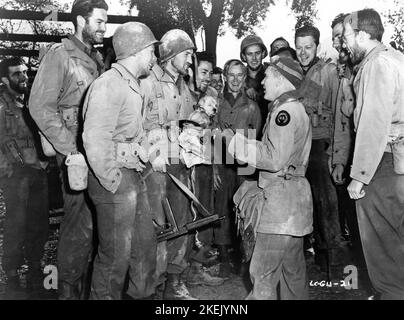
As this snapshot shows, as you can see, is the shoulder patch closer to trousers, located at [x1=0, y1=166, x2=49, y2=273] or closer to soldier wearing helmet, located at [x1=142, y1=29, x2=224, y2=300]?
soldier wearing helmet, located at [x1=142, y1=29, x2=224, y2=300]

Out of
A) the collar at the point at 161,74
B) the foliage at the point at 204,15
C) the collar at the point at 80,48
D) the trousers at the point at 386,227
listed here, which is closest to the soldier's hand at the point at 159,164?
the collar at the point at 161,74

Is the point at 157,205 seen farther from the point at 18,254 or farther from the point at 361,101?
the point at 361,101

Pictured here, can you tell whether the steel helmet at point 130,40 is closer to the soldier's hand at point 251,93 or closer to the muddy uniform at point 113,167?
the muddy uniform at point 113,167

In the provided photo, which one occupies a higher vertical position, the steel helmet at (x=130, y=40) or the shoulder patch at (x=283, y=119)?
the steel helmet at (x=130, y=40)

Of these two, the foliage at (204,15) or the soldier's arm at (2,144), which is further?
the foliage at (204,15)

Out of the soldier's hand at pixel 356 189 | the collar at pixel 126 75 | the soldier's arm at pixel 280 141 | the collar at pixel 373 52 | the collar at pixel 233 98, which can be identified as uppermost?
the collar at pixel 373 52

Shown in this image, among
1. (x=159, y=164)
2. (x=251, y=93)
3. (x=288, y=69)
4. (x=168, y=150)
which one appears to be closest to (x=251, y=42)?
(x=251, y=93)

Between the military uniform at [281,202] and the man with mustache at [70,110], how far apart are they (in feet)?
5.11

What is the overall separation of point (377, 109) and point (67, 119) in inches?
106

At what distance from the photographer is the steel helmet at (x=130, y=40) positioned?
12.0ft

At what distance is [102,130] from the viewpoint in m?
3.34

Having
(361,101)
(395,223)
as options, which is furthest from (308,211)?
(361,101)

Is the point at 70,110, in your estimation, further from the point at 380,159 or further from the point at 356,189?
the point at 380,159
